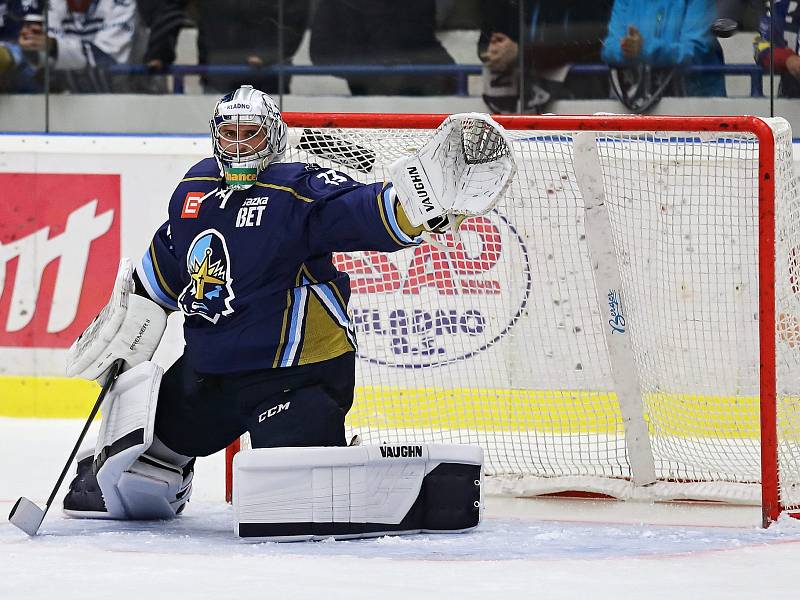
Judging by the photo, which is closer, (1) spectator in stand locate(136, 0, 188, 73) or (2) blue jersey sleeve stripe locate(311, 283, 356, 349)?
(2) blue jersey sleeve stripe locate(311, 283, 356, 349)

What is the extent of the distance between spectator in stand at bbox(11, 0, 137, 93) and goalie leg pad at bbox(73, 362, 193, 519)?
8.82ft

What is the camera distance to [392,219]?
3.40 metres

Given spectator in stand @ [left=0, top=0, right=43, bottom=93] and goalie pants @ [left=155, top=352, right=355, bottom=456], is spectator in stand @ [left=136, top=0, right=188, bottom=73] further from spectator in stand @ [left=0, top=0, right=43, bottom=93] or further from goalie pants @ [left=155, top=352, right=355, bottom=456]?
goalie pants @ [left=155, top=352, right=355, bottom=456]

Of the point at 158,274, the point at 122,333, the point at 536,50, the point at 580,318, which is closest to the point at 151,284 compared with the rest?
the point at 158,274

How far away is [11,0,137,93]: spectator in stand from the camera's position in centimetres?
624

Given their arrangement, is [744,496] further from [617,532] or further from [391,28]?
[391,28]

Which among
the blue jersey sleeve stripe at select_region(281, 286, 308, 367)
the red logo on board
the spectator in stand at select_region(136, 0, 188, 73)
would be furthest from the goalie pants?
the spectator in stand at select_region(136, 0, 188, 73)

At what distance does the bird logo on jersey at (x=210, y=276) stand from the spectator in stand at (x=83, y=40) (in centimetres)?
277

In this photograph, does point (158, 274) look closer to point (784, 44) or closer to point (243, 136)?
point (243, 136)

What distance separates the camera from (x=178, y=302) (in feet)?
12.5

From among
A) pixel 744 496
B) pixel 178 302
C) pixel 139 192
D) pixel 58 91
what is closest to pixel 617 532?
pixel 744 496

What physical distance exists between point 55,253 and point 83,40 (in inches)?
38.9

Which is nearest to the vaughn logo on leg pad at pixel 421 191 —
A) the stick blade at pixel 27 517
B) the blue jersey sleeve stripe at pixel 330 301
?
the blue jersey sleeve stripe at pixel 330 301

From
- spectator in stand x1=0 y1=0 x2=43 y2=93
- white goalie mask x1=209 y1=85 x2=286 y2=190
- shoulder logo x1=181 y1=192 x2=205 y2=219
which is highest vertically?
spectator in stand x1=0 y1=0 x2=43 y2=93
